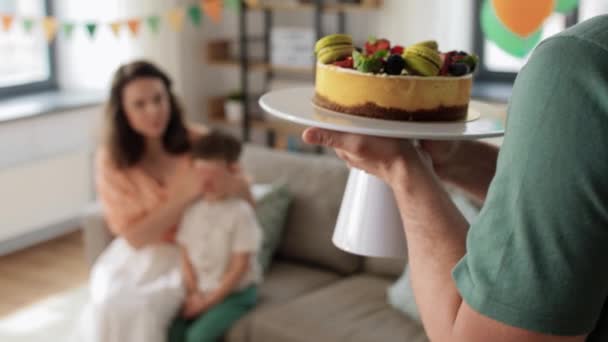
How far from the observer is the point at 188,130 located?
9.86 ft

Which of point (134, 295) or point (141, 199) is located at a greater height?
point (141, 199)

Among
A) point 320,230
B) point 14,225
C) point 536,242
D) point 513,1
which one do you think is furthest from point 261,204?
point 536,242

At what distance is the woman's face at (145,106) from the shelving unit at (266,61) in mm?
1544

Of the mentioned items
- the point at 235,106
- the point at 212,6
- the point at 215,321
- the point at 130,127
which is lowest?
the point at 215,321

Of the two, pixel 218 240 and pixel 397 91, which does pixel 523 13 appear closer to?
pixel 218 240

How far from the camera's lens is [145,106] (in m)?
2.87

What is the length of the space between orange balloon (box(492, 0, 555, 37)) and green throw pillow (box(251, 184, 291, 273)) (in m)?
1.20

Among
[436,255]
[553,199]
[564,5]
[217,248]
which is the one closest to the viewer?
[553,199]

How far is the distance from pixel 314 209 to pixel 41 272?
1.68 metres

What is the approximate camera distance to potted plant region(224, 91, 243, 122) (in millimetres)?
4820

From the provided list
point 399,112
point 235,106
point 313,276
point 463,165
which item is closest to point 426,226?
point 399,112

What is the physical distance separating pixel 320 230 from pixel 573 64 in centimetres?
224

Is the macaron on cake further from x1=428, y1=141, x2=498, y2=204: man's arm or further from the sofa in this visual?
the sofa

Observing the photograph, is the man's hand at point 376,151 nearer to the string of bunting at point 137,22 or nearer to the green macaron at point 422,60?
the green macaron at point 422,60
